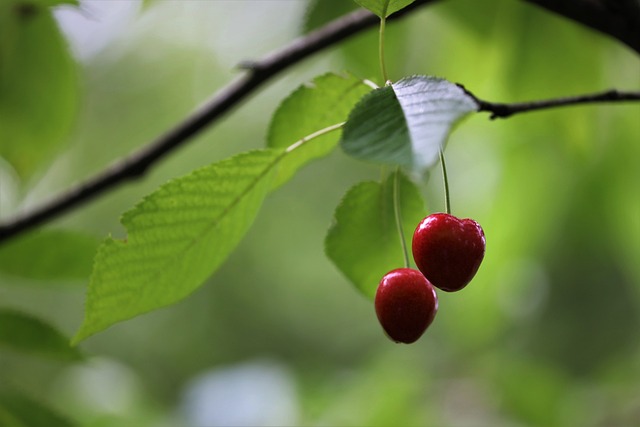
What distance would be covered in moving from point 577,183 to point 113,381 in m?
1.18

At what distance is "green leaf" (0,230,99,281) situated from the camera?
0.81 meters

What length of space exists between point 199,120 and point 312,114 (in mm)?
201

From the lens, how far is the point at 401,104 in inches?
13.8

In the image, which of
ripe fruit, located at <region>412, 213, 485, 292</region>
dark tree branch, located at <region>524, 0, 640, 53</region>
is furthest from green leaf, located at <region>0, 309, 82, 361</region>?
dark tree branch, located at <region>524, 0, 640, 53</region>

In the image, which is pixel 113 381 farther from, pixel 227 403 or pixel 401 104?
pixel 401 104

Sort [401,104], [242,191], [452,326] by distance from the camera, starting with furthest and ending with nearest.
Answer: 1. [452,326]
2. [242,191]
3. [401,104]

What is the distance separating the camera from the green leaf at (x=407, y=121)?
29 cm

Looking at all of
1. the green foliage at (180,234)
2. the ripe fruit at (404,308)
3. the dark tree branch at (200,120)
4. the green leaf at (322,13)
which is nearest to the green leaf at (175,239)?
the green foliage at (180,234)

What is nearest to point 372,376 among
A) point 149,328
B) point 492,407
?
point 492,407

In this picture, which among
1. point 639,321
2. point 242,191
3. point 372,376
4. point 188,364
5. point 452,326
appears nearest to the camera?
point 242,191

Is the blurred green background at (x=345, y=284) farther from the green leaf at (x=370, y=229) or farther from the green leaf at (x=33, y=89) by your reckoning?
the green leaf at (x=370, y=229)

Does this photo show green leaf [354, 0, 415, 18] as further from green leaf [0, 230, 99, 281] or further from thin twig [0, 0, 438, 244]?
green leaf [0, 230, 99, 281]

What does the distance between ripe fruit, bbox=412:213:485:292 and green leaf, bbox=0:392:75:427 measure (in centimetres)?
48

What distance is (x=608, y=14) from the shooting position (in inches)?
20.0
